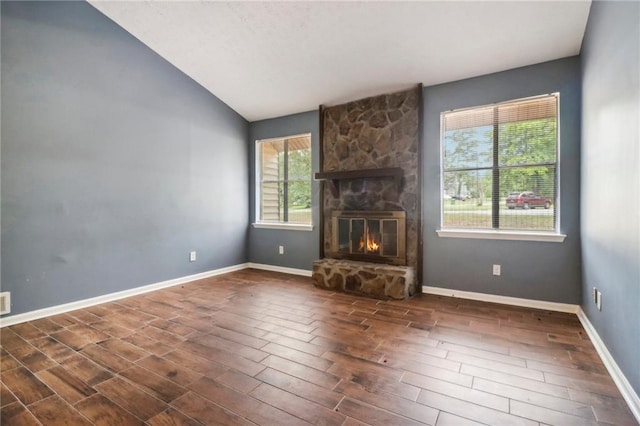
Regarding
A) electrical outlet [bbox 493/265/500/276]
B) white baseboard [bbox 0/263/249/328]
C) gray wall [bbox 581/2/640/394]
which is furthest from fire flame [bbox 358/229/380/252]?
white baseboard [bbox 0/263/249/328]

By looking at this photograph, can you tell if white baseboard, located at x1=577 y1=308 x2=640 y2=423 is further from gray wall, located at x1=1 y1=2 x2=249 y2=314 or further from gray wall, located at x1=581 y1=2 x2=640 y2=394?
gray wall, located at x1=1 y1=2 x2=249 y2=314

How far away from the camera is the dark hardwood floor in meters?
1.64

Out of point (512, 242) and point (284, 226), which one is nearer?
point (512, 242)

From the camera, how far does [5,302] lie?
9.25ft

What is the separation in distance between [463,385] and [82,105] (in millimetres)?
4335

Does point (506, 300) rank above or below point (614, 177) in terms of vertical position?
below

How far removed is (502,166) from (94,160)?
4563 mm

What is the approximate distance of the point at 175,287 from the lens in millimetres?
4141

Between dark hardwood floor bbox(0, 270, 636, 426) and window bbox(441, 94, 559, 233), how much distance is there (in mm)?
1015

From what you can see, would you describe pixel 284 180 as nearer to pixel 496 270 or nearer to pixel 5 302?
pixel 496 270

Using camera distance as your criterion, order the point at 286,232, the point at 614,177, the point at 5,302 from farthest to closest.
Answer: the point at 286,232
the point at 5,302
the point at 614,177

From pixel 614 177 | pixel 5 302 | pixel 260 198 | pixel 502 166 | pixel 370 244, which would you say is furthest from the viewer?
pixel 260 198

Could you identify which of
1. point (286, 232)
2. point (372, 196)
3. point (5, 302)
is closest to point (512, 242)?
point (372, 196)

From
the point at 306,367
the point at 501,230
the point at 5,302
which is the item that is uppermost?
the point at 501,230
